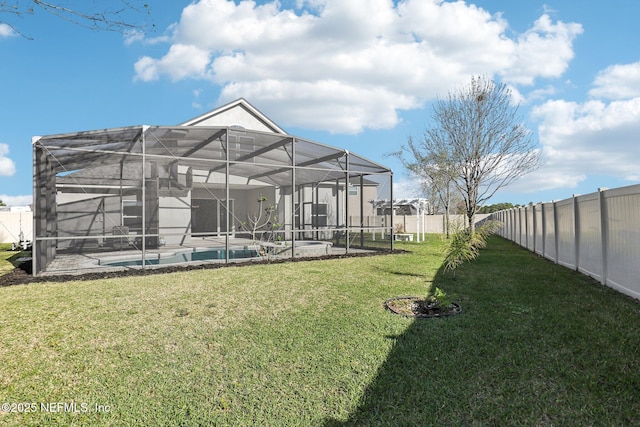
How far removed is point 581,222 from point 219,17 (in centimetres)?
887

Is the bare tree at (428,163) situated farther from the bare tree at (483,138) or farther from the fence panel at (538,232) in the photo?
the fence panel at (538,232)

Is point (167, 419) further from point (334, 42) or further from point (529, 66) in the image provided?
point (529, 66)

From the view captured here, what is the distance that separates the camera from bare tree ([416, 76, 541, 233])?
60.5 ft

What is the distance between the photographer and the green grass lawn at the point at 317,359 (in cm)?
275

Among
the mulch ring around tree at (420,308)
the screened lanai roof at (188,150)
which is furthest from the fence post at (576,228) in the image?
the screened lanai roof at (188,150)

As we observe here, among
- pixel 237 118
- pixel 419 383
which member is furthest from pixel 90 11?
pixel 237 118

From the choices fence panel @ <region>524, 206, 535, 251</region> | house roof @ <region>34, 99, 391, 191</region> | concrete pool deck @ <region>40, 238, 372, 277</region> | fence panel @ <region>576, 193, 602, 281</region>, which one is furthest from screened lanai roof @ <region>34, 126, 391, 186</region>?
fence panel @ <region>576, 193, 602, 281</region>

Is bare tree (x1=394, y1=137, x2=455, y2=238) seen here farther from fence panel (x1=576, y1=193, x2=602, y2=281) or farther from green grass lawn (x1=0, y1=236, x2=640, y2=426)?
green grass lawn (x1=0, y1=236, x2=640, y2=426)

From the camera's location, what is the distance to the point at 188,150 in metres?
12.4

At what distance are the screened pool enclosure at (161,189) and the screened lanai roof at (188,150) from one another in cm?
3

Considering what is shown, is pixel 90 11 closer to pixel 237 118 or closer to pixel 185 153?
pixel 185 153

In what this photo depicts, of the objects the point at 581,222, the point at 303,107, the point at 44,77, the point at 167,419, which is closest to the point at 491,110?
the point at 303,107

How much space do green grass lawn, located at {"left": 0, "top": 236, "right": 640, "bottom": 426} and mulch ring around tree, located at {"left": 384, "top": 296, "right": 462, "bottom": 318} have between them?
207 millimetres

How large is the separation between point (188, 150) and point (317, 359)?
10411 millimetres
